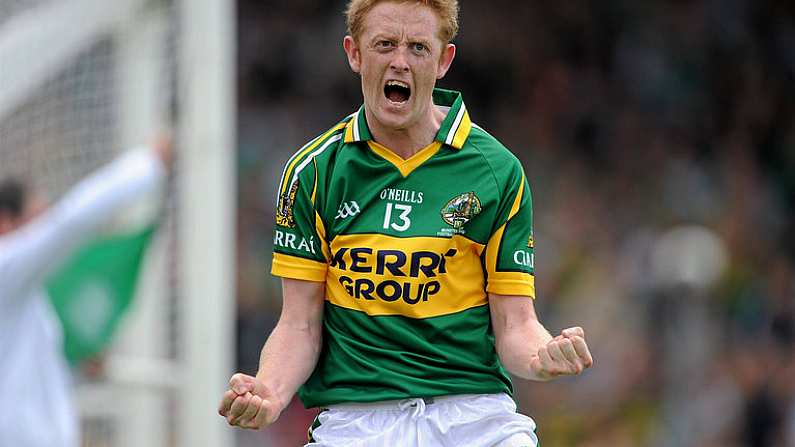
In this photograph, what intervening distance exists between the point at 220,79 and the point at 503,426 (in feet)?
15.4

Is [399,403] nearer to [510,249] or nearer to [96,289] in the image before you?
[510,249]

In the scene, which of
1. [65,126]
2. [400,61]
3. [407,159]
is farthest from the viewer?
[65,126]

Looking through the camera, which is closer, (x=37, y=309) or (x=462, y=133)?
(x=462, y=133)

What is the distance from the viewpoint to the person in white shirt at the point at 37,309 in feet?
23.9

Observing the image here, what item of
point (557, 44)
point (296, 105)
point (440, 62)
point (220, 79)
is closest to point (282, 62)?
point (296, 105)

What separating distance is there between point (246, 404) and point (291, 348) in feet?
1.26

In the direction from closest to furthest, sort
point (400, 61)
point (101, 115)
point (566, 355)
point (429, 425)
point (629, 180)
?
point (566, 355) → point (400, 61) → point (429, 425) → point (101, 115) → point (629, 180)

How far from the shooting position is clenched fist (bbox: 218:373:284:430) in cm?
363

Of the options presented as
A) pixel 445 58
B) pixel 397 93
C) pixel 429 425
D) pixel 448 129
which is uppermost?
pixel 445 58

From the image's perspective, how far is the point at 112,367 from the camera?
342 inches

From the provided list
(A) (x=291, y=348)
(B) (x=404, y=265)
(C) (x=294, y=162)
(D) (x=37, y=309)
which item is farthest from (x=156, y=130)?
(B) (x=404, y=265)

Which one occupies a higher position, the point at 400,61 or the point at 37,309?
the point at 400,61

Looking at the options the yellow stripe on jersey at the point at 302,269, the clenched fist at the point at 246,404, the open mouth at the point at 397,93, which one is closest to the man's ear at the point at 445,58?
the open mouth at the point at 397,93

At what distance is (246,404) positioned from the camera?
12.0 feet
